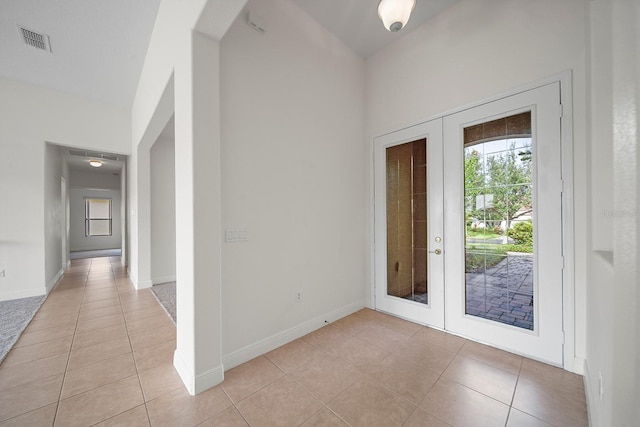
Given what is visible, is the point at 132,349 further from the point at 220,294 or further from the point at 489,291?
the point at 489,291

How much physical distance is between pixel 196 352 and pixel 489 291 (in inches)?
108

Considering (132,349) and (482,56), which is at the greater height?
(482,56)

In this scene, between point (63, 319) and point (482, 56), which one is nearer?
point (482, 56)

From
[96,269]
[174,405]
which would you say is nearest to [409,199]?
[174,405]

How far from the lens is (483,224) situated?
8.11 feet

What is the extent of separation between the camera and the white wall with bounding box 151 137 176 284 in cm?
493

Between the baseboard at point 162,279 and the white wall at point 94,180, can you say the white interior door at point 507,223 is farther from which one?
the white wall at point 94,180

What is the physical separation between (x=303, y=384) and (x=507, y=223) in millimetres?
2383

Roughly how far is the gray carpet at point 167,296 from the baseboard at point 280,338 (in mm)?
1487

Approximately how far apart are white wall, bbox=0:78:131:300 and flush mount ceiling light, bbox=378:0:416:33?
5.66 m

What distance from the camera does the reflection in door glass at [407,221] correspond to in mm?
2939

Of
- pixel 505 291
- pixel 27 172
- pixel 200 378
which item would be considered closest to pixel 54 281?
pixel 27 172

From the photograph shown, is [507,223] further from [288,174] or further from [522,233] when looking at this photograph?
[288,174]

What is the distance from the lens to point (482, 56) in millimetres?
2455
